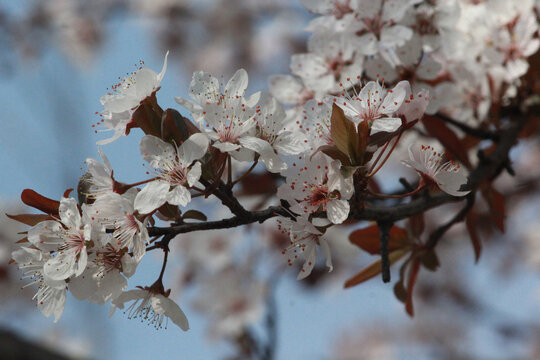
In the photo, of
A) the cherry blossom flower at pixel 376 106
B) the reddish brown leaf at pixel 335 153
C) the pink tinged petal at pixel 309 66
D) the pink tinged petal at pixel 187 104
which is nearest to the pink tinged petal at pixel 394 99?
the cherry blossom flower at pixel 376 106

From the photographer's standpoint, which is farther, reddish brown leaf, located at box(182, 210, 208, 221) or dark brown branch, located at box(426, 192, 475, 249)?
dark brown branch, located at box(426, 192, 475, 249)

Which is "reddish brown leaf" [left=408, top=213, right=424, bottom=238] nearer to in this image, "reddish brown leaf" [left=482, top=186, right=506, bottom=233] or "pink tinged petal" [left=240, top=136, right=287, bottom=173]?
"reddish brown leaf" [left=482, top=186, right=506, bottom=233]

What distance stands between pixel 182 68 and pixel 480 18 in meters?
4.97

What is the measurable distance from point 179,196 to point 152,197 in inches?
1.7

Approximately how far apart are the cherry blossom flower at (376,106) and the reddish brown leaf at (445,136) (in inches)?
18.4

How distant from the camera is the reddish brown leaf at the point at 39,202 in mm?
995

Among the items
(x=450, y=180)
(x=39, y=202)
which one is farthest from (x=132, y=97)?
(x=450, y=180)

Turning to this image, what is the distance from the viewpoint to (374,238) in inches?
53.3

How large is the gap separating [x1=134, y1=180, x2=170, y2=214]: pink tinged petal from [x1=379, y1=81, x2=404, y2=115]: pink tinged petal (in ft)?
1.30

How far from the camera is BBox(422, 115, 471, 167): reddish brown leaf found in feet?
4.88

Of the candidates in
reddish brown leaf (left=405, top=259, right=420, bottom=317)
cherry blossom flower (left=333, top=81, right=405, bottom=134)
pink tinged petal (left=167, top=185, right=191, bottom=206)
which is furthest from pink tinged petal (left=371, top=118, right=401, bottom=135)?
reddish brown leaf (left=405, top=259, right=420, bottom=317)

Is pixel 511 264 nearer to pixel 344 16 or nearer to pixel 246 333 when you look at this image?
pixel 246 333

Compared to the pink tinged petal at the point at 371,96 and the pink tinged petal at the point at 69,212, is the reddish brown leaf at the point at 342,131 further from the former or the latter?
the pink tinged petal at the point at 69,212

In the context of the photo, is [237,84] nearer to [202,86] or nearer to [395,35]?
[202,86]
